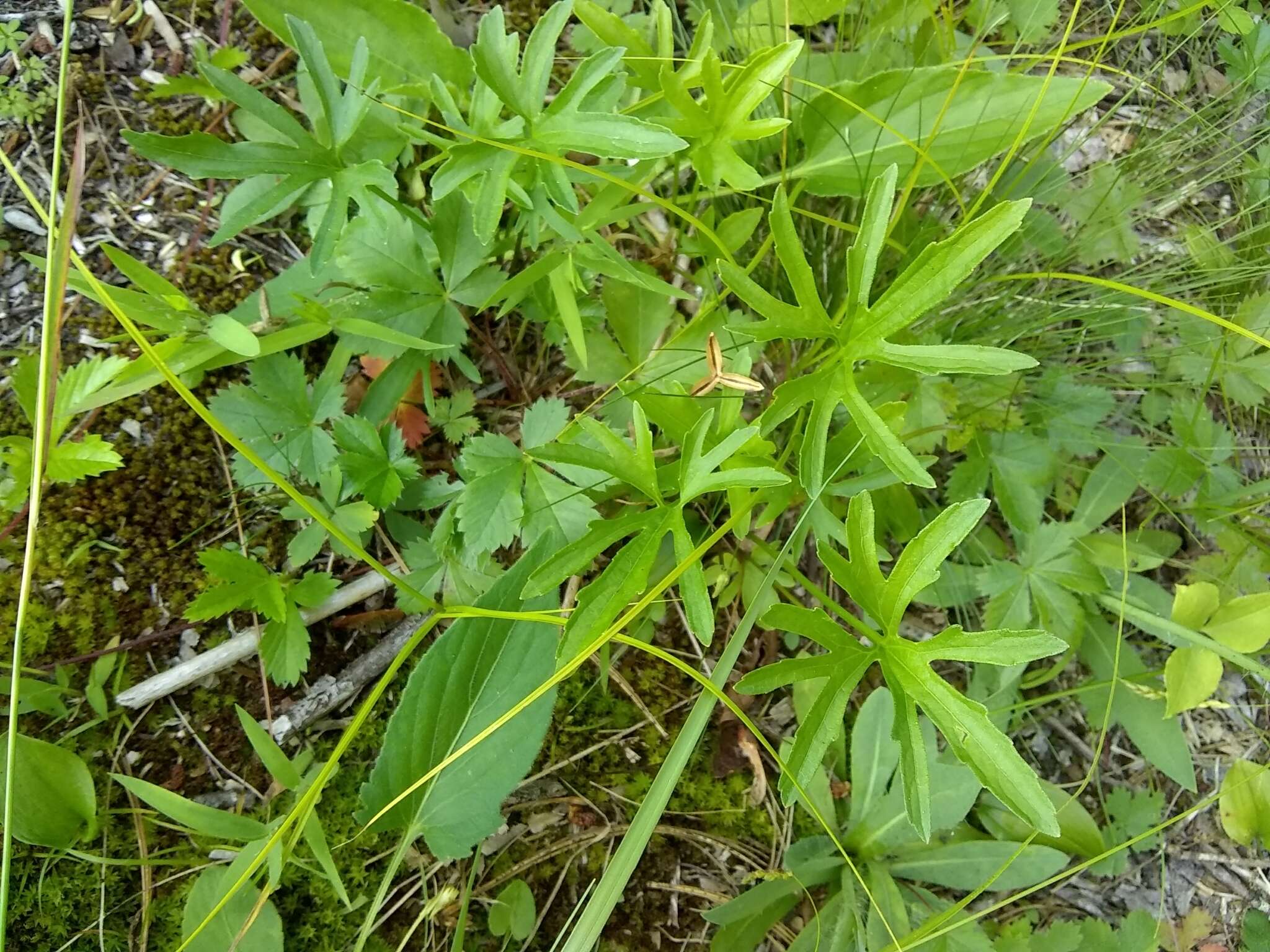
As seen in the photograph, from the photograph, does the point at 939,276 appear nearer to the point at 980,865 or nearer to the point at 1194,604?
the point at 1194,604

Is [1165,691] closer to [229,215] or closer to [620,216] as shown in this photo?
[620,216]

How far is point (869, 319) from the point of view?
1103 mm

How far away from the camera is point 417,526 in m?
1.48

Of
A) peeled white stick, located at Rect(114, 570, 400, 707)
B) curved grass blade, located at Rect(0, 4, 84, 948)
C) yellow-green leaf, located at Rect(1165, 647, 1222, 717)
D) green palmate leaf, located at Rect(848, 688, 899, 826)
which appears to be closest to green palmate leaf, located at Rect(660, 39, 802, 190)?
curved grass blade, located at Rect(0, 4, 84, 948)

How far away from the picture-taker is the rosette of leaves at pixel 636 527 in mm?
1077

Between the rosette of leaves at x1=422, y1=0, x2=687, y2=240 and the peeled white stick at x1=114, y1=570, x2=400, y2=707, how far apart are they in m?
0.70

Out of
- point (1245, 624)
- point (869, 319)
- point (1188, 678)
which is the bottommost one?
point (1188, 678)

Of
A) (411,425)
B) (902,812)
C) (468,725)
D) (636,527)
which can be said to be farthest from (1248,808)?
(411,425)

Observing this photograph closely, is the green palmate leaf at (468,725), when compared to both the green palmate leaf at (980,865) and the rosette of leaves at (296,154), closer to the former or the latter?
the rosette of leaves at (296,154)

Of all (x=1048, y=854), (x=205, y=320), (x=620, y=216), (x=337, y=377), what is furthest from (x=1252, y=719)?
(x=205, y=320)

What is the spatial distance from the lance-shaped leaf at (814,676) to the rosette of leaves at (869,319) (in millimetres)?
198

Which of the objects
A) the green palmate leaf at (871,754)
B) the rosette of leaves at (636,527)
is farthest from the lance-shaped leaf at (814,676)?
the green palmate leaf at (871,754)

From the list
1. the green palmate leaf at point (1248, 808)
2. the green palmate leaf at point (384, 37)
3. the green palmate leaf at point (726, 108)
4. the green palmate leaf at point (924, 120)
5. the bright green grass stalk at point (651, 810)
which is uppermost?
the green palmate leaf at point (384, 37)

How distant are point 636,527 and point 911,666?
43 cm
